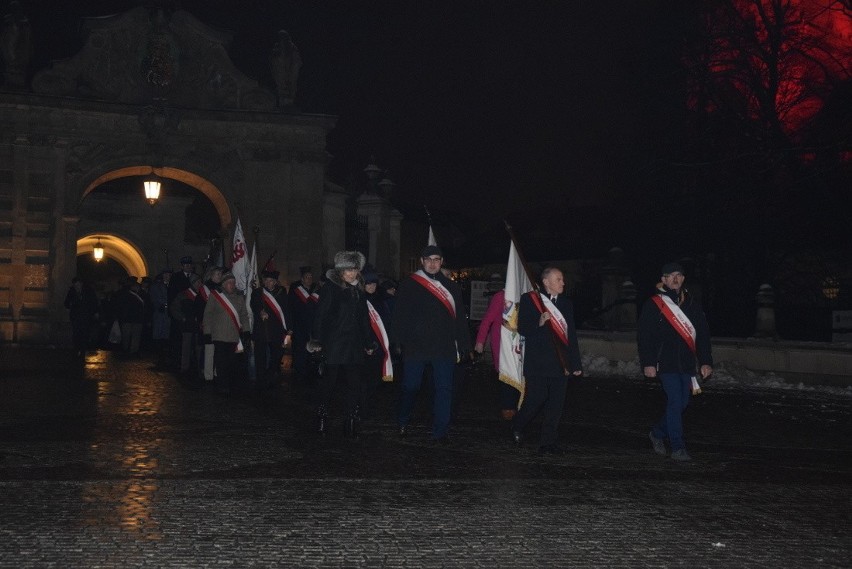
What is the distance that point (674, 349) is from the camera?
33.4 feet

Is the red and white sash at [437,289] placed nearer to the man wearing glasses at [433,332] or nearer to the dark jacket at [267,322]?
the man wearing glasses at [433,332]

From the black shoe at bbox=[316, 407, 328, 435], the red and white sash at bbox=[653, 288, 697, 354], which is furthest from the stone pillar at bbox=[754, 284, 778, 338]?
the black shoe at bbox=[316, 407, 328, 435]

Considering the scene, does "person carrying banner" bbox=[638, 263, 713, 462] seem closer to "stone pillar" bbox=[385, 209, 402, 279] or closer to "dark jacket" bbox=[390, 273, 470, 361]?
"dark jacket" bbox=[390, 273, 470, 361]

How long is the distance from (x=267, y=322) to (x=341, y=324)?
6066 millimetres

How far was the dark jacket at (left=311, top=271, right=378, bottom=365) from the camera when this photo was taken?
443 inches

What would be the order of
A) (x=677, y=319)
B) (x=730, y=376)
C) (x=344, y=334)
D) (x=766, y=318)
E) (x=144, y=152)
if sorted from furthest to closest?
1. (x=144, y=152)
2. (x=766, y=318)
3. (x=730, y=376)
4. (x=344, y=334)
5. (x=677, y=319)

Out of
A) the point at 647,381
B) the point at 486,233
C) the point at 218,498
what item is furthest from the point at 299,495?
the point at 486,233

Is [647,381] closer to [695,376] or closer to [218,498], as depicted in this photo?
[695,376]

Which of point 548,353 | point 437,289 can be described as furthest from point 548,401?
point 437,289

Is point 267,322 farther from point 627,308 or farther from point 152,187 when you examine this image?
point 152,187

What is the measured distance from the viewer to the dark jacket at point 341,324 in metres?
11.3

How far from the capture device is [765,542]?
6.73 meters

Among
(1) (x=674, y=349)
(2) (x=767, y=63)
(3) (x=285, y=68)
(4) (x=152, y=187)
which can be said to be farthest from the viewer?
(3) (x=285, y=68)

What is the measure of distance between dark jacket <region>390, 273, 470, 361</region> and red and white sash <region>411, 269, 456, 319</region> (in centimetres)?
3
